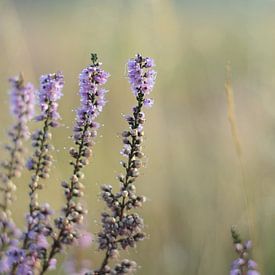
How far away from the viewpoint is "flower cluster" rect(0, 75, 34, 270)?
8.43ft

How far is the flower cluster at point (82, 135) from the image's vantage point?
2.46 m

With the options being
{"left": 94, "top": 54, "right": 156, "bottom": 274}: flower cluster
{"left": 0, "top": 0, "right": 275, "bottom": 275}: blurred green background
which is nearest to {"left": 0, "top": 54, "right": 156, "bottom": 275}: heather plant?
{"left": 94, "top": 54, "right": 156, "bottom": 274}: flower cluster

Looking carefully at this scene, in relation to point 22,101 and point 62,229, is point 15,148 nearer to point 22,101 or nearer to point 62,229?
point 22,101

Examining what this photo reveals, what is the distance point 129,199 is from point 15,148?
0.47 metres

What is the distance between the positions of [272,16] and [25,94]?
10.9ft

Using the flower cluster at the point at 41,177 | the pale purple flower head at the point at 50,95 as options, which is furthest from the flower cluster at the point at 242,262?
the pale purple flower head at the point at 50,95

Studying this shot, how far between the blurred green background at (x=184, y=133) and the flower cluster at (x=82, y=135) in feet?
2.29

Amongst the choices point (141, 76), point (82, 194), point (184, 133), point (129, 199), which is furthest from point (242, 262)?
point (184, 133)

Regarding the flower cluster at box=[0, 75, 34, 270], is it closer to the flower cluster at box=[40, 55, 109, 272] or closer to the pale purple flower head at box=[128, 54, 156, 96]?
the flower cluster at box=[40, 55, 109, 272]

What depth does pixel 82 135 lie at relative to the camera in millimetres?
2480

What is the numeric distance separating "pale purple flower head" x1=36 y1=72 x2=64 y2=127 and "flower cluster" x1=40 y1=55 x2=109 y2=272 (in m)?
0.08

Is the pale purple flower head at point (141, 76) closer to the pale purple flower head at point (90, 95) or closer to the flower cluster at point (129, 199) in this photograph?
the flower cluster at point (129, 199)

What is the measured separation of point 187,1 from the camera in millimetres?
10031

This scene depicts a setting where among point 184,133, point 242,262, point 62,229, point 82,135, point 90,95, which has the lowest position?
point 242,262
